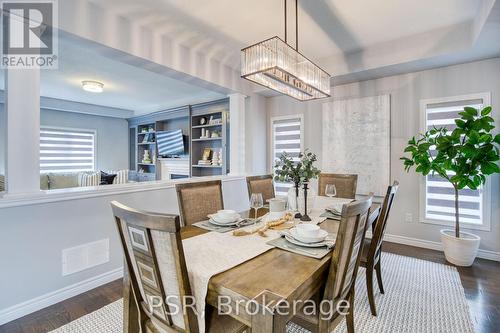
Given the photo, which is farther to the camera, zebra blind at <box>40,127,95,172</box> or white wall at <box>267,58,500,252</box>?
zebra blind at <box>40,127,95,172</box>

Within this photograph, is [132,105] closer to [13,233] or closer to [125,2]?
[125,2]

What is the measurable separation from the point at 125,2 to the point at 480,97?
4.05m

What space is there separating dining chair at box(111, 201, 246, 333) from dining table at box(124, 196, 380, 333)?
137 millimetres

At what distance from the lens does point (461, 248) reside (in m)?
2.78

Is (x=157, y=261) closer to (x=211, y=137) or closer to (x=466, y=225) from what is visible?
(x=466, y=225)

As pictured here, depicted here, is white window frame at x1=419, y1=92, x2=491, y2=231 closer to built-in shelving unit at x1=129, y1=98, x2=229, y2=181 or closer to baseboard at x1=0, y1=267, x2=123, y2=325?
built-in shelving unit at x1=129, y1=98, x2=229, y2=181

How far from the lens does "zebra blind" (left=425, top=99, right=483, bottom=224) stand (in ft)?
10.1

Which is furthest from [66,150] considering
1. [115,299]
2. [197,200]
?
[197,200]

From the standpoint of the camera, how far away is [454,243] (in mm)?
2814

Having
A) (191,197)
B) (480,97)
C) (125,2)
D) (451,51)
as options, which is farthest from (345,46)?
(191,197)

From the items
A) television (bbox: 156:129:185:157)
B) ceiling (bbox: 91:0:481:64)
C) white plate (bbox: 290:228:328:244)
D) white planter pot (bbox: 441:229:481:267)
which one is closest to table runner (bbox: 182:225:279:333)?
white plate (bbox: 290:228:328:244)

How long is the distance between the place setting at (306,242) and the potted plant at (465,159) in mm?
2148

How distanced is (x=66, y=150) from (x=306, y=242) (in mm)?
6712

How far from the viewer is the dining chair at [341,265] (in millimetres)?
1135
